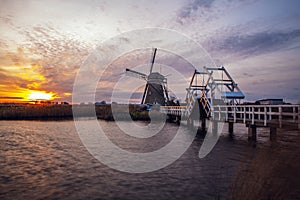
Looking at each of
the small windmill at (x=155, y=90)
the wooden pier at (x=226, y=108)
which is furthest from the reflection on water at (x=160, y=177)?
the small windmill at (x=155, y=90)

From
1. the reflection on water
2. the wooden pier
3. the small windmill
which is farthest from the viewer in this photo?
the small windmill

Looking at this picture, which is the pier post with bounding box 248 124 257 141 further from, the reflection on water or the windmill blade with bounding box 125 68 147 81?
the windmill blade with bounding box 125 68 147 81

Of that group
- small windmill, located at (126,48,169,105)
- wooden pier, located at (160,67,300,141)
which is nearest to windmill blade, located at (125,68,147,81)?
small windmill, located at (126,48,169,105)

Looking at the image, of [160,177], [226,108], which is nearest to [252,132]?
[226,108]

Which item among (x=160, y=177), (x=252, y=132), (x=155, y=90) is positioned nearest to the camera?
(x=160, y=177)

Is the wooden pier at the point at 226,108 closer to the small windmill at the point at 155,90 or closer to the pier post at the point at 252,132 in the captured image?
the pier post at the point at 252,132

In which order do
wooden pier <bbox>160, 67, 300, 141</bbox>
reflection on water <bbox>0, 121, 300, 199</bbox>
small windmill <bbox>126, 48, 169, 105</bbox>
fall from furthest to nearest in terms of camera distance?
1. small windmill <bbox>126, 48, 169, 105</bbox>
2. wooden pier <bbox>160, 67, 300, 141</bbox>
3. reflection on water <bbox>0, 121, 300, 199</bbox>

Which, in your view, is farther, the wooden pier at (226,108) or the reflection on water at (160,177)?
the wooden pier at (226,108)

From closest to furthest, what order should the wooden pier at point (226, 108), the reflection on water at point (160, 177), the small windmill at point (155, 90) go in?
the reflection on water at point (160, 177), the wooden pier at point (226, 108), the small windmill at point (155, 90)

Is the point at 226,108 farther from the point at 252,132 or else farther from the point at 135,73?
the point at 135,73

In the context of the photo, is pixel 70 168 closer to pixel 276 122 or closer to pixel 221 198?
pixel 221 198

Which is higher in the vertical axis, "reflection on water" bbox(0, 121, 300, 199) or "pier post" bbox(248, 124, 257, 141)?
"pier post" bbox(248, 124, 257, 141)

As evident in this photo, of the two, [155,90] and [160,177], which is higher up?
[155,90]

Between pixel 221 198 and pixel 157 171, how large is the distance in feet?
11.9
